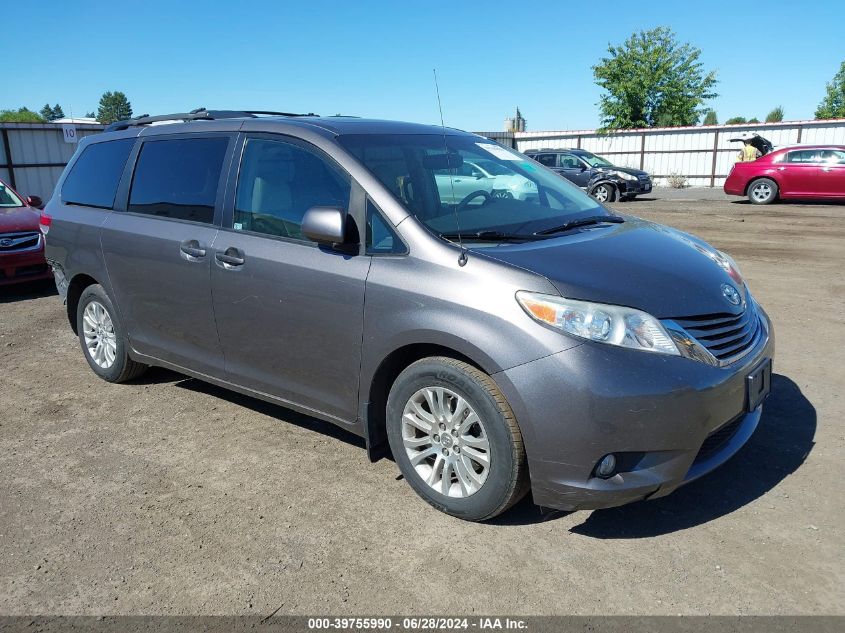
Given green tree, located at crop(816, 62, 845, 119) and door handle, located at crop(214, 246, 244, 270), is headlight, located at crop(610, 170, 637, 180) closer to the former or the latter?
door handle, located at crop(214, 246, 244, 270)

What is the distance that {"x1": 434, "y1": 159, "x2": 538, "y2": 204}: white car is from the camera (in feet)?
12.4

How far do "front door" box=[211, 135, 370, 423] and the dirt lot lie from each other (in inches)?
19.8

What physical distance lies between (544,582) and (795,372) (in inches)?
128

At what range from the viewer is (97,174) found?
5234 mm

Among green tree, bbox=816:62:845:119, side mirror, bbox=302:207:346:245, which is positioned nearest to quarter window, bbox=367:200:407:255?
side mirror, bbox=302:207:346:245

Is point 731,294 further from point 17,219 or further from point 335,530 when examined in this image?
point 17,219

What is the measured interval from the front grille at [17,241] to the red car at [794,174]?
1695 cm

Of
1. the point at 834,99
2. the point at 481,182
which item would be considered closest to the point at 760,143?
the point at 481,182

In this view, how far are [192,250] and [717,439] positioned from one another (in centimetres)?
301

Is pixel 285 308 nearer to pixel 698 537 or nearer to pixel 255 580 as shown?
pixel 255 580

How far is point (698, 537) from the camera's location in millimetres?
3119

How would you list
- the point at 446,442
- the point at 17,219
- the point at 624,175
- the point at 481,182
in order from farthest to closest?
the point at 624,175
the point at 17,219
the point at 481,182
the point at 446,442

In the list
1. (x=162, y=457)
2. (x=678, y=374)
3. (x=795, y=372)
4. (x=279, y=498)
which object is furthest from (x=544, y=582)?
(x=795, y=372)

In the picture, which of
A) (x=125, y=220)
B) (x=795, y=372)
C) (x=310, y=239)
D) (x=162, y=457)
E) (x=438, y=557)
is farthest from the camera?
(x=795, y=372)
